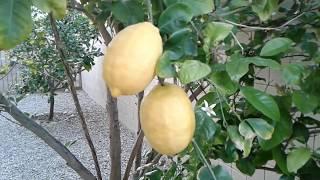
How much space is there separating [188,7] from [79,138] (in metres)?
4.88

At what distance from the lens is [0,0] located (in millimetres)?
671

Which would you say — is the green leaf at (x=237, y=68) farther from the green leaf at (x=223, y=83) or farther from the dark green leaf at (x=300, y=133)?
the dark green leaf at (x=300, y=133)

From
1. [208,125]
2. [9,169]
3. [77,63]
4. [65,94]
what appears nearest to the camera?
[208,125]

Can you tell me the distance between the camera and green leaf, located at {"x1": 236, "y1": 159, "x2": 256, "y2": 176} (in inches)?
54.5

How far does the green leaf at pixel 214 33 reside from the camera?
0.85 m

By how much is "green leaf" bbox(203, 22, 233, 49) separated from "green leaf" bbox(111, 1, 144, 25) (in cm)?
13

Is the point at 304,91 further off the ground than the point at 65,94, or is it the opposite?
the point at 304,91

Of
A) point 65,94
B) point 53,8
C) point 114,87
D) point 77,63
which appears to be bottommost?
point 65,94

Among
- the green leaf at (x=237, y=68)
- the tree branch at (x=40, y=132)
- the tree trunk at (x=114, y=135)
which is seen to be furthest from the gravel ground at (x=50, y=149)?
the green leaf at (x=237, y=68)

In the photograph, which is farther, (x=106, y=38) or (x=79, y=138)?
(x=79, y=138)

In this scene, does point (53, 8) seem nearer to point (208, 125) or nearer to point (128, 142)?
point (208, 125)

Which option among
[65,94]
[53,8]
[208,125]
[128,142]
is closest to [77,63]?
[128,142]

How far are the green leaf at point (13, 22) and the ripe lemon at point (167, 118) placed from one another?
0.66 feet

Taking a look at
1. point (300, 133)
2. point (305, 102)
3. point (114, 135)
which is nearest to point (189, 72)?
point (305, 102)
